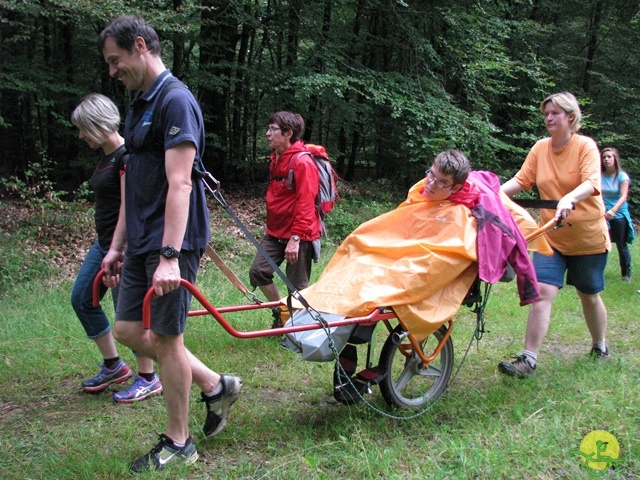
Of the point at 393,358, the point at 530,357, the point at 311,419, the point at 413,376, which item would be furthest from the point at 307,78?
the point at 311,419

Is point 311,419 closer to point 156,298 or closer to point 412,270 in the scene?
point 412,270

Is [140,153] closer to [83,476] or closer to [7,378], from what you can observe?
[83,476]

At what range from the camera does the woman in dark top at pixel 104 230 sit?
3.41 meters

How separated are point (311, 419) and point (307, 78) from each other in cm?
805

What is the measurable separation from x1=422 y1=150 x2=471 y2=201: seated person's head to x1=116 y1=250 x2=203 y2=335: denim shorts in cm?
150

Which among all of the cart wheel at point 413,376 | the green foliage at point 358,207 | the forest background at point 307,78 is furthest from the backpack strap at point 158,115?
the green foliage at point 358,207

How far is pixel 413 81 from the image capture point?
1168 centimetres

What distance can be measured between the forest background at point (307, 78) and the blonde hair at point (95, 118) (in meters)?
5.85

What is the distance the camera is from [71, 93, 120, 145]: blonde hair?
339cm

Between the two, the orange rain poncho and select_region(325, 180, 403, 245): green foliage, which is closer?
the orange rain poncho

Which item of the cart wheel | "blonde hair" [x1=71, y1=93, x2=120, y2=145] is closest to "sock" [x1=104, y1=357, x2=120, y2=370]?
"blonde hair" [x1=71, y1=93, x2=120, y2=145]

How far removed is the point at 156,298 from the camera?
2.60 metres

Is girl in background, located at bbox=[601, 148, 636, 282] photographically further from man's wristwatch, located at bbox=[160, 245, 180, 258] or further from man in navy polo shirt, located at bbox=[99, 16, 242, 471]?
man's wristwatch, located at bbox=[160, 245, 180, 258]

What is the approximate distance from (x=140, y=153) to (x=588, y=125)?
41.1 feet
